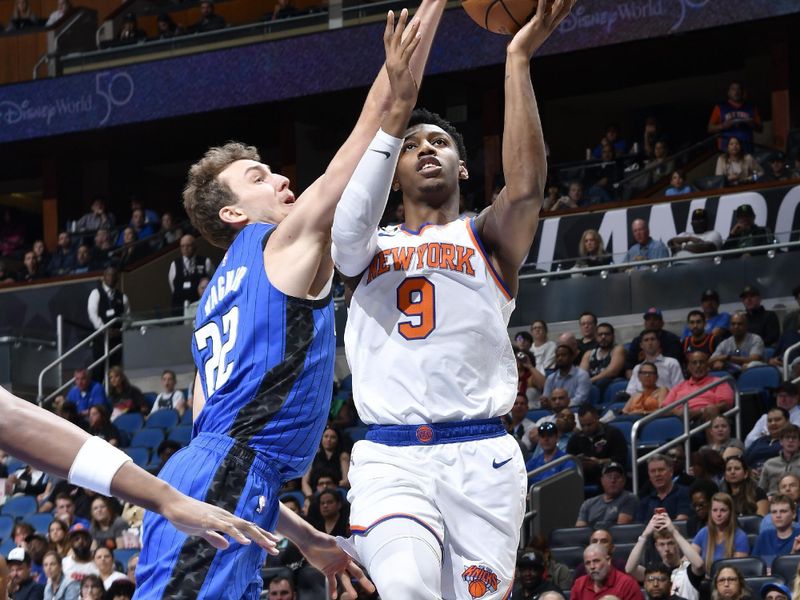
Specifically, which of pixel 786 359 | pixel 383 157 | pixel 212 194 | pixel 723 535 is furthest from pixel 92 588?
pixel 383 157

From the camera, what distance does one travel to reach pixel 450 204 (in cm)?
556

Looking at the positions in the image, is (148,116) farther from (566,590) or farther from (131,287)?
(566,590)

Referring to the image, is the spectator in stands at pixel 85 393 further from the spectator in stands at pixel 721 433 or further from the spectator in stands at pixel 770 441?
the spectator in stands at pixel 770 441

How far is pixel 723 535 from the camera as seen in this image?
10.0m

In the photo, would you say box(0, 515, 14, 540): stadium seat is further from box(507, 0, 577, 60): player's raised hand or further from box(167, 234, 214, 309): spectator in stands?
box(507, 0, 577, 60): player's raised hand

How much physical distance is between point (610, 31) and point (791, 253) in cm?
572

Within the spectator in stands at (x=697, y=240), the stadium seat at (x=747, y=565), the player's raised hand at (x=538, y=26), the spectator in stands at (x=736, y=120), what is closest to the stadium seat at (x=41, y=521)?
the spectator in stands at (x=697, y=240)

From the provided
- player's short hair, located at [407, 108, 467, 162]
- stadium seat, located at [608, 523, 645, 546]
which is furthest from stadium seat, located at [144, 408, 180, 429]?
player's short hair, located at [407, 108, 467, 162]

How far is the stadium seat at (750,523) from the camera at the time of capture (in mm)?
10273

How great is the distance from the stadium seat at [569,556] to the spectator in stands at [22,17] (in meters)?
17.6

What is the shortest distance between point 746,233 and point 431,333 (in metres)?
10.8

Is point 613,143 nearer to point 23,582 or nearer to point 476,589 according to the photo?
point 23,582

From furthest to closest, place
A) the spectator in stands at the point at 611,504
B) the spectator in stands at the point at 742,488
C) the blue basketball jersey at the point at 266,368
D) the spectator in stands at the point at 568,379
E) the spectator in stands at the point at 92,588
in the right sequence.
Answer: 1. the spectator in stands at the point at 568,379
2. the spectator in stands at the point at 92,588
3. the spectator in stands at the point at 611,504
4. the spectator in stands at the point at 742,488
5. the blue basketball jersey at the point at 266,368

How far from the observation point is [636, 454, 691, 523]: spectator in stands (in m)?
11.2
